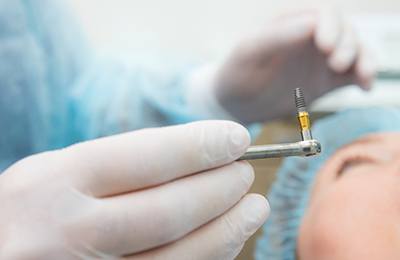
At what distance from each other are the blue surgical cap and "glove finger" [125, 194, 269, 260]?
33 centimetres

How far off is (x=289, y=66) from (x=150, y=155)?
64 cm

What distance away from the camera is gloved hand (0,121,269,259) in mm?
647

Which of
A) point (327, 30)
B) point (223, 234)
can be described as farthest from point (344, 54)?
point (223, 234)

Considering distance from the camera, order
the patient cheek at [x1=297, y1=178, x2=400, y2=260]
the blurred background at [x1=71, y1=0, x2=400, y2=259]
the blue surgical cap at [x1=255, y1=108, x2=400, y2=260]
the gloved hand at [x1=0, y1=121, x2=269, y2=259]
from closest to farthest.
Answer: the gloved hand at [x1=0, y1=121, x2=269, y2=259], the patient cheek at [x1=297, y1=178, x2=400, y2=260], the blue surgical cap at [x1=255, y1=108, x2=400, y2=260], the blurred background at [x1=71, y1=0, x2=400, y2=259]

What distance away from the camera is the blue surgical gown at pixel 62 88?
1103mm

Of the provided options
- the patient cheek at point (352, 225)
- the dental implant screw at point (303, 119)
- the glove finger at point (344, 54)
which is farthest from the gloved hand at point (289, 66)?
the dental implant screw at point (303, 119)

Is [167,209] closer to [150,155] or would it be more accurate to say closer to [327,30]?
[150,155]

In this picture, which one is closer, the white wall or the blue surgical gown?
the blue surgical gown

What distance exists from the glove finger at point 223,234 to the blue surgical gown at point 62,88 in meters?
0.54

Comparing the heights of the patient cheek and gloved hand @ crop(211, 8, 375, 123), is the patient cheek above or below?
below

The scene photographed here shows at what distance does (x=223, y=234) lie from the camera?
2.32ft

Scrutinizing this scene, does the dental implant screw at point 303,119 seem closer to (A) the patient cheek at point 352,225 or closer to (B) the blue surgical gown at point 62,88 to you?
(A) the patient cheek at point 352,225

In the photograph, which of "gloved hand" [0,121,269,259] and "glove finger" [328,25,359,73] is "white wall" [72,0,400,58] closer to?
"glove finger" [328,25,359,73]

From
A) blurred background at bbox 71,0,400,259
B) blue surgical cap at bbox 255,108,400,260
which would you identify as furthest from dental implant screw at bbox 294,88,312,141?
blurred background at bbox 71,0,400,259
